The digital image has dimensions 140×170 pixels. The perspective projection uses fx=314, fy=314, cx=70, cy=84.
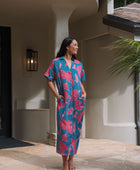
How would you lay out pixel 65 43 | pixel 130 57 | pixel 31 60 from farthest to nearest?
1. pixel 31 60
2. pixel 65 43
3. pixel 130 57

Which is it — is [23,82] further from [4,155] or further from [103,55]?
[4,155]

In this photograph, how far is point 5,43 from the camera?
7.68 m

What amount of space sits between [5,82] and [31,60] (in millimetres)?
856

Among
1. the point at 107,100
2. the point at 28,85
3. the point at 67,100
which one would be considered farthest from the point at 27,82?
the point at 67,100

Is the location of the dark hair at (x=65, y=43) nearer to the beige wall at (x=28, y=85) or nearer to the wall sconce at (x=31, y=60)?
the beige wall at (x=28, y=85)

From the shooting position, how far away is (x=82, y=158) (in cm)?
498

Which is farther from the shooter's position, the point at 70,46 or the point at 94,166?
the point at 94,166

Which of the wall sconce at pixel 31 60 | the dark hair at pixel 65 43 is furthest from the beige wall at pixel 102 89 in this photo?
the dark hair at pixel 65 43

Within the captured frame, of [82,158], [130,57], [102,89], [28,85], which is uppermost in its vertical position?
[130,57]

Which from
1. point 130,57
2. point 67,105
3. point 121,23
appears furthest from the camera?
point 121,23

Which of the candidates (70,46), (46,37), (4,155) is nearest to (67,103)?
(70,46)

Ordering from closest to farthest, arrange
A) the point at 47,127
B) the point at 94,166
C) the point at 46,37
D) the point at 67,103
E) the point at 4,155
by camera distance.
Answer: the point at 67,103 < the point at 94,166 < the point at 4,155 < the point at 47,127 < the point at 46,37

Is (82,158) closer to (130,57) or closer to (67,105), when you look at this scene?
(67,105)

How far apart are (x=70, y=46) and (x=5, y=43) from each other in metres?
4.03
